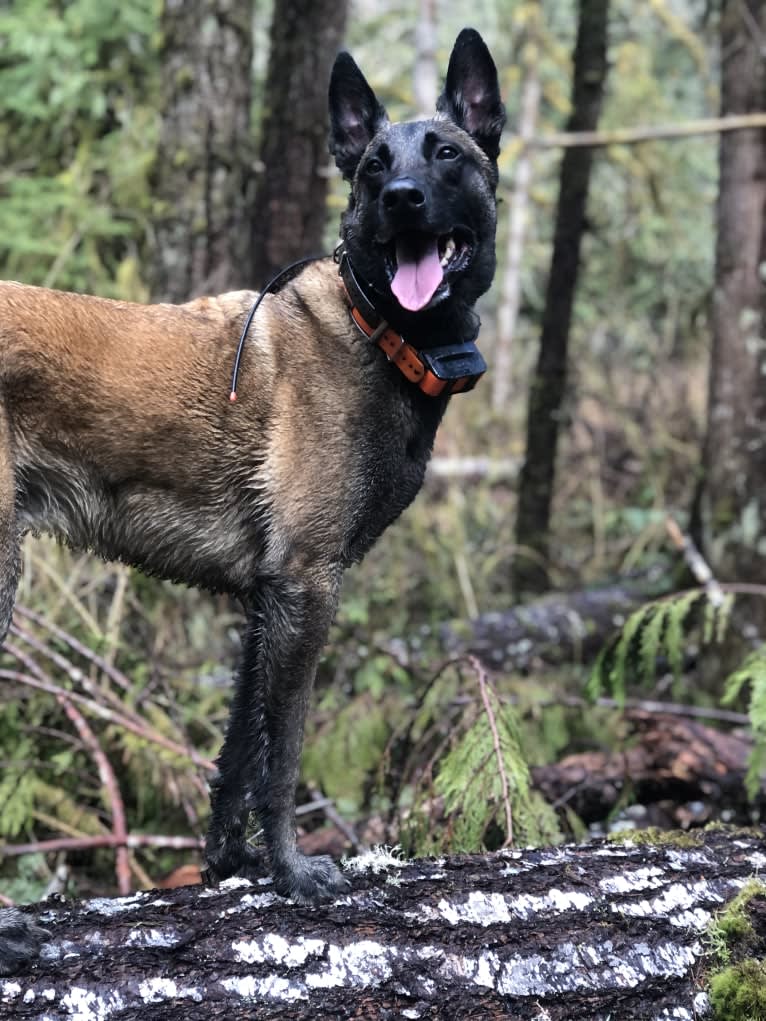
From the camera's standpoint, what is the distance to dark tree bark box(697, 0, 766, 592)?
19.6 feet

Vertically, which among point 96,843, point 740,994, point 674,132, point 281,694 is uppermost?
point 674,132

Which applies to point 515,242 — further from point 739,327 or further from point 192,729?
point 192,729

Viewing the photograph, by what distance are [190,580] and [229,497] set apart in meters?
0.31

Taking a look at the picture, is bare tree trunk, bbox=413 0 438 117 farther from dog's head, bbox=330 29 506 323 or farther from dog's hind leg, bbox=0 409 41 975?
dog's hind leg, bbox=0 409 41 975

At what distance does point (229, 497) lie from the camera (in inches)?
107

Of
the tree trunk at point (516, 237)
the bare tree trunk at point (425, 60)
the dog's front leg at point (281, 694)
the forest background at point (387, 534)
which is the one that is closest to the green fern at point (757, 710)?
the forest background at point (387, 534)

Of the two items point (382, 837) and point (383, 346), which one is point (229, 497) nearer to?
point (383, 346)

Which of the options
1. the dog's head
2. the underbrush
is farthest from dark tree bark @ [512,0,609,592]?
the dog's head

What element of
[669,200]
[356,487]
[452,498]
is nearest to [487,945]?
[356,487]

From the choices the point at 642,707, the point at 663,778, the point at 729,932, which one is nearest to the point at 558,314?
the point at 642,707

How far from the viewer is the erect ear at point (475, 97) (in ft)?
9.25

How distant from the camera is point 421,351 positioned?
270 cm

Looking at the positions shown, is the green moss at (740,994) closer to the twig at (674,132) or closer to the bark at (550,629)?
the bark at (550,629)

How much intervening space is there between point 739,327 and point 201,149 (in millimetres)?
3504
